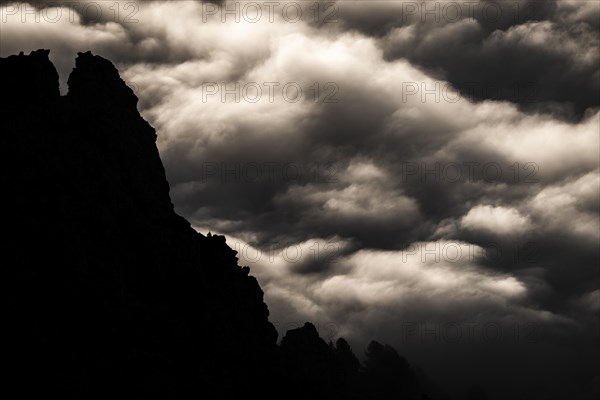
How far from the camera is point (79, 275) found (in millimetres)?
168875

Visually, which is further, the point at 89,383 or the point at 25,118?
the point at 25,118

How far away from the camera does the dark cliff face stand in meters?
157

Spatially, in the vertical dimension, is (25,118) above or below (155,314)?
above

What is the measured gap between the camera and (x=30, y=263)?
164625 millimetres

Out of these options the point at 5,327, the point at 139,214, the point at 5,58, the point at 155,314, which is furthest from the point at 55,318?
the point at 5,58

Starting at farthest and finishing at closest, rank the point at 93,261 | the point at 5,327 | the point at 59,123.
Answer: the point at 59,123 → the point at 93,261 → the point at 5,327

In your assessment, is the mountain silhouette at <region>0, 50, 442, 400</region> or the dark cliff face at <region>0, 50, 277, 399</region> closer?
the mountain silhouette at <region>0, 50, 442, 400</region>

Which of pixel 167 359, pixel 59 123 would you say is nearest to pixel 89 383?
pixel 167 359

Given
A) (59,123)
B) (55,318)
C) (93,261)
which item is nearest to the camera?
(55,318)

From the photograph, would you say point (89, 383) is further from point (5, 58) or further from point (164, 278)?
point (5, 58)

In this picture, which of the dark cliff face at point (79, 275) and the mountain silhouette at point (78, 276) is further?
the dark cliff face at point (79, 275)

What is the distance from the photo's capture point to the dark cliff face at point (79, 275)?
157 m

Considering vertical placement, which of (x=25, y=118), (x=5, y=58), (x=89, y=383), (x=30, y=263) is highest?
(x=5, y=58)

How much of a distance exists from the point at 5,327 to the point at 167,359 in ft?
137
